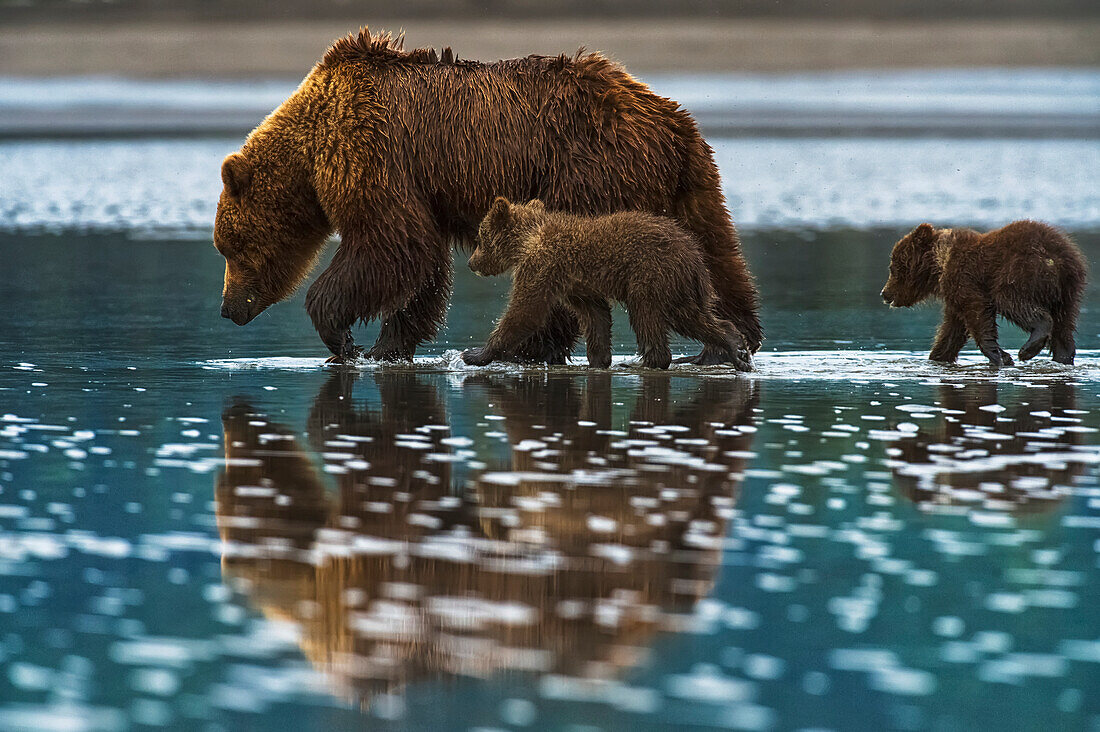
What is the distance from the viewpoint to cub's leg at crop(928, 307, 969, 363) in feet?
28.0

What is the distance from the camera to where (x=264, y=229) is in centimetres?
877

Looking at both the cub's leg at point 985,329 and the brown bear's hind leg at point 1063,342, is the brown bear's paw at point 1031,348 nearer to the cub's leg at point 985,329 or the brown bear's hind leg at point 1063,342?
the brown bear's hind leg at point 1063,342

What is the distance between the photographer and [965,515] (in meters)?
5.04

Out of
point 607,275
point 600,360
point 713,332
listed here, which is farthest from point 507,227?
point 713,332

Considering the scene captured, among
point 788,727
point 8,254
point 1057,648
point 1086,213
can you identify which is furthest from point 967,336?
point 1086,213

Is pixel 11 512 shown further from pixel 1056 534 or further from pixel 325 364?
pixel 325 364

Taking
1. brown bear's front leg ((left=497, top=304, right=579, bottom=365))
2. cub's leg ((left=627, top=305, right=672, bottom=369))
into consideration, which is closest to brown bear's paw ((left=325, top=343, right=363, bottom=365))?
brown bear's front leg ((left=497, top=304, right=579, bottom=365))

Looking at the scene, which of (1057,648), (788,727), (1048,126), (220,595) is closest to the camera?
(788,727)

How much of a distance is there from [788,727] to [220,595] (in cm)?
153

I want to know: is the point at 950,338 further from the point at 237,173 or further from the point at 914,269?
the point at 237,173

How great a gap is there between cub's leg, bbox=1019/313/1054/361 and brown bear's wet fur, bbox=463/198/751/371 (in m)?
1.38

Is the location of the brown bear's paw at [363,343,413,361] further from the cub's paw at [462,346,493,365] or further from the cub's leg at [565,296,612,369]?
the cub's leg at [565,296,612,369]

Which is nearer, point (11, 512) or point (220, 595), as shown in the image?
point (220, 595)

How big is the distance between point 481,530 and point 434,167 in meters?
3.98
